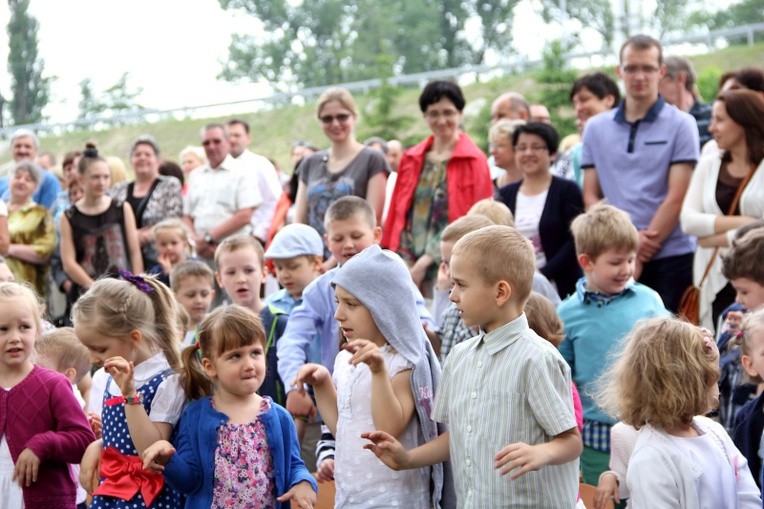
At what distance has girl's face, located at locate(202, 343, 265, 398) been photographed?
15.5 feet

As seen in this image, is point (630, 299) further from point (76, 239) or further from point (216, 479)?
point (76, 239)

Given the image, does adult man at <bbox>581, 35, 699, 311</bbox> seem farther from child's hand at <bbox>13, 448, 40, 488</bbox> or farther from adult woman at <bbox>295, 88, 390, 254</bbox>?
child's hand at <bbox>13, 448, 40, 488</bbox>

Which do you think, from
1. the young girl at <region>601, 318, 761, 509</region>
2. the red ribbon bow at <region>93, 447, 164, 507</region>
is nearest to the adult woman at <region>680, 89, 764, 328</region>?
the young girl at <region>601, 318, 761, 509</region>

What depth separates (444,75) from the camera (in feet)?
97.8

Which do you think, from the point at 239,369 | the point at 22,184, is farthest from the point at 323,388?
the point at 22,184

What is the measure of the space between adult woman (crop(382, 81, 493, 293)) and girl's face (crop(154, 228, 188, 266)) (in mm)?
1711

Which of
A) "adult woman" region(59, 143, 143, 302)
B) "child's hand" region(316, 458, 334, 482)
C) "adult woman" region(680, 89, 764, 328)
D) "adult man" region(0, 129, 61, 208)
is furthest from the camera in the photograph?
"adult man" region(0, 129, 61, 208)

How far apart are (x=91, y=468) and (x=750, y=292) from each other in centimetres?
308

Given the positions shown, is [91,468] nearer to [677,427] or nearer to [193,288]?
[193,288]

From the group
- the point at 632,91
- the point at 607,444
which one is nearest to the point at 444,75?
the point at 632,91

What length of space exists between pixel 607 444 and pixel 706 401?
1.99 meters

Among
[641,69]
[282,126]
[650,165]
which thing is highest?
[641,69]

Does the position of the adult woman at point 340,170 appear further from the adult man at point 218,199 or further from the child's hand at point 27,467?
the child's hand at point 27,467

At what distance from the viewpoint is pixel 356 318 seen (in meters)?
4.54
